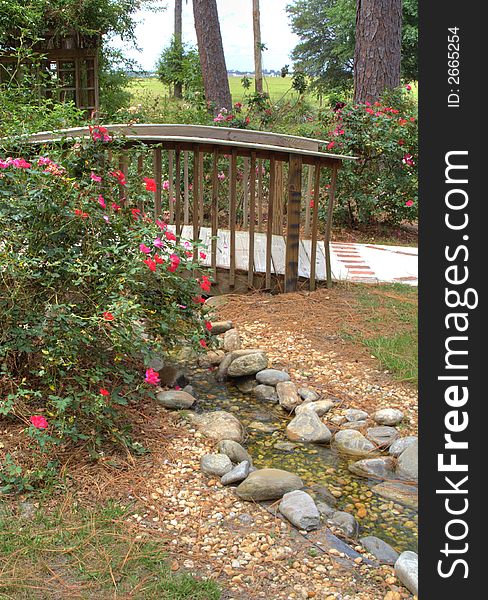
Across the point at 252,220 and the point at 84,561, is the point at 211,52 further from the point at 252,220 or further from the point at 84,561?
the point at 84,561

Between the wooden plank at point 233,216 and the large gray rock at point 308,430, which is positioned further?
the wooden plank at point 233,216

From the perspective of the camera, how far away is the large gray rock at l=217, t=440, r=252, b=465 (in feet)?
11.8

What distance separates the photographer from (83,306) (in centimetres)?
369

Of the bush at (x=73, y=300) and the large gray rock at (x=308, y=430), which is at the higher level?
the bush at (x=73, y=300)

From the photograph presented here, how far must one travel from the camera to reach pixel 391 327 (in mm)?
5227

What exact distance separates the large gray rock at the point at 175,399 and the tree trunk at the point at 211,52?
8417 millimetres

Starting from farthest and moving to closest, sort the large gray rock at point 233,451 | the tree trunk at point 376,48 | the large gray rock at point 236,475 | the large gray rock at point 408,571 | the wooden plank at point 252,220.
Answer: the tree trunk at point 376,48 < the wooden plank at point 252,220 < the large gray rock at point 233,451 < the large gray rock at point 236,475 < the large gray rock at point 408,571

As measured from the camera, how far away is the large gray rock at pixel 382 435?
154 inches

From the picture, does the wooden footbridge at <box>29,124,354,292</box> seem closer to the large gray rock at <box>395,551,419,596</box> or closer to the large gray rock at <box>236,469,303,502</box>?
the large gray rock at <box>236,469,303,502</box>

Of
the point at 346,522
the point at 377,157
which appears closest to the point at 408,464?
the point at 346,522

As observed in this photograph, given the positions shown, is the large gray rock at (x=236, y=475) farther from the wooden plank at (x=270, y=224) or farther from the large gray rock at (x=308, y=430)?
the wooden plank at (x=270, y=224)

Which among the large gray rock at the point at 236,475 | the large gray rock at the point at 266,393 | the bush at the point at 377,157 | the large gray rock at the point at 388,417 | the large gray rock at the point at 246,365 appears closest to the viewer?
the large gray rock at the point at 236,475

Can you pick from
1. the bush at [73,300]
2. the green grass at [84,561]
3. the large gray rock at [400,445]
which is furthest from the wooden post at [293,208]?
the green grass at [84,561]

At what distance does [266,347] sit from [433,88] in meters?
3.17
